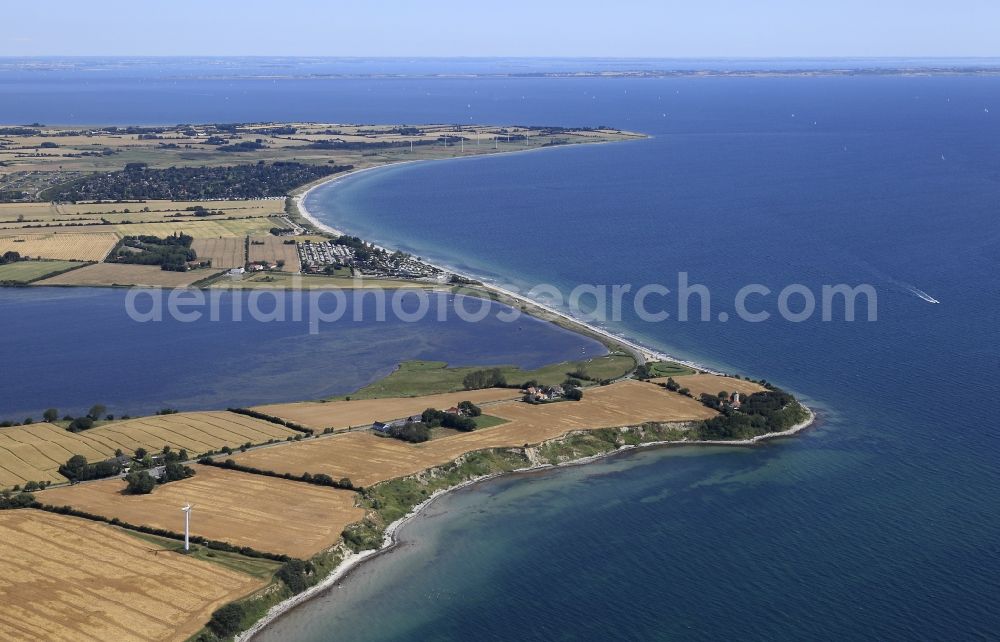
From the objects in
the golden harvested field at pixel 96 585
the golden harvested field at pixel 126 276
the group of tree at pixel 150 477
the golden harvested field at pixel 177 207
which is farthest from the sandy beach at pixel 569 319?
the golden harvested field at pixel 96 585

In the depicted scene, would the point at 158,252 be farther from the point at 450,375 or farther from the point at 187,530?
the point at 187,530

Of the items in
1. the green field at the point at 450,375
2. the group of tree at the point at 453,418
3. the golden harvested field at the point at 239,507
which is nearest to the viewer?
the golden harvested field at the point at 239,507

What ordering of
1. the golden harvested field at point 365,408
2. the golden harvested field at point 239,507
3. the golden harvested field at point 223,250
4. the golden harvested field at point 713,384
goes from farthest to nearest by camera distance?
the golden harvested field at point 223,250, the golden harvested field at point 713,384, the golden harvested field at point 365,408, the golden harvested field at point 239,507

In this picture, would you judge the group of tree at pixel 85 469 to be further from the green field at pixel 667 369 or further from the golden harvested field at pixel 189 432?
the green field at pixel 667 369

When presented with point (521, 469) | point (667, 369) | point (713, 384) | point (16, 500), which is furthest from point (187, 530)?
point (667, 369)

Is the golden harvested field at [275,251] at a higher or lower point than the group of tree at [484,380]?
higher

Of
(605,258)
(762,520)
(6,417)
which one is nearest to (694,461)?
(762,520)

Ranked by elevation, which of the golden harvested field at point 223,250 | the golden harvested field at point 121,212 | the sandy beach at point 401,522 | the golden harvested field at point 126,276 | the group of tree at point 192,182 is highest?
the group of tree at point 192,182

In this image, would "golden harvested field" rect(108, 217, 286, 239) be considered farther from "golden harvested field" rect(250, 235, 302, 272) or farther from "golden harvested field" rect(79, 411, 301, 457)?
"golden harvested field" rect(79, 411, 301, 457)
